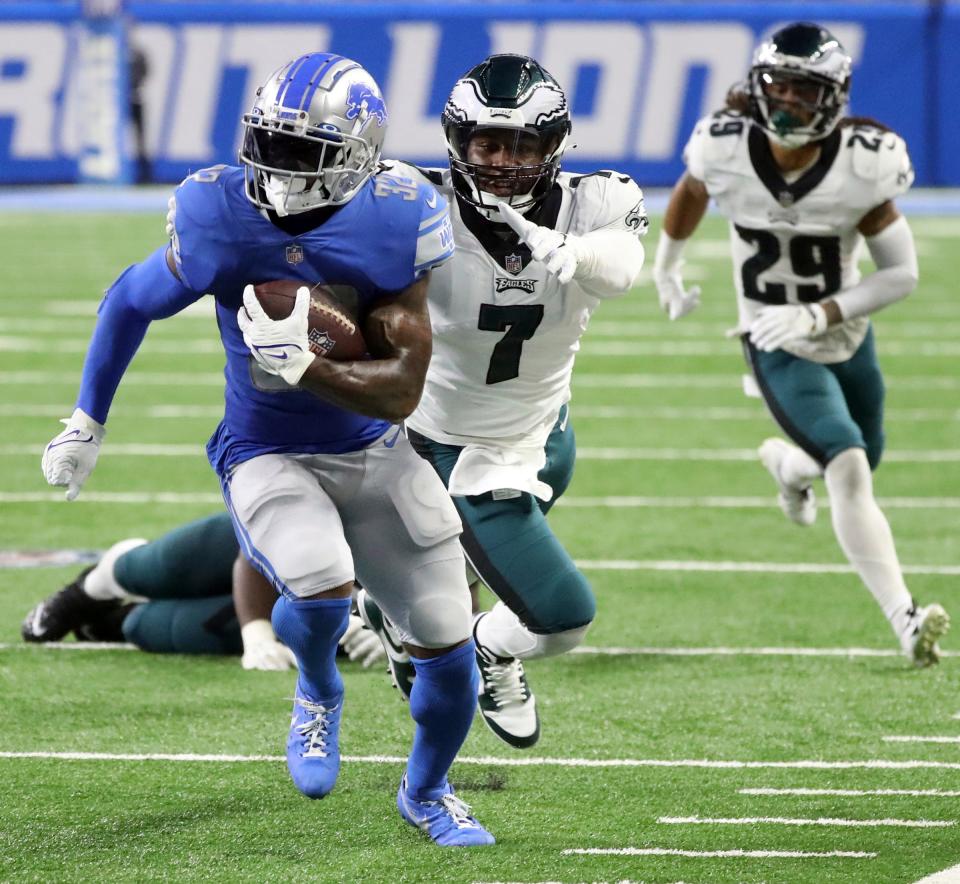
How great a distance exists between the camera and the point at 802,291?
5.09 m

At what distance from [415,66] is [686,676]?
553 inches

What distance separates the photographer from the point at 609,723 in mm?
4133

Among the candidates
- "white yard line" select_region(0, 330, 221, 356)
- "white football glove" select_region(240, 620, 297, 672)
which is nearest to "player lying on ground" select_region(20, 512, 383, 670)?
"white football glove" select_region(240, 620, 297, 672)

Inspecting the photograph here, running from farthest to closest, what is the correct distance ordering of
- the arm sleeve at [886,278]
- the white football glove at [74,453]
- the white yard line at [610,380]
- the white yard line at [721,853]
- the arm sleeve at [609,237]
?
the white yard line at [610,380], the arm sleeve at [886,278], the arm sleeve at [609,237], the white football glove at [74,453], the white yard line at [721,853]

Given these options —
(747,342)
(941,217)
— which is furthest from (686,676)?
(941,217)

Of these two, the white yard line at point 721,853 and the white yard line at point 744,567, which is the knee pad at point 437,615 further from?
the white yard line at point 744,567

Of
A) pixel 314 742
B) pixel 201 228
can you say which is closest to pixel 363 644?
pixel 314 742

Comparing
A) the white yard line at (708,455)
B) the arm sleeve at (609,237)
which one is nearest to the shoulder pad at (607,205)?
the arm sleeve at (609,237)

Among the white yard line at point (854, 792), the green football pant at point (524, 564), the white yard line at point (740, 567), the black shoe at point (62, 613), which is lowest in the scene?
the white yard line at point (740, 567)

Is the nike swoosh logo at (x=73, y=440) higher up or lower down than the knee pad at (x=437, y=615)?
higher up

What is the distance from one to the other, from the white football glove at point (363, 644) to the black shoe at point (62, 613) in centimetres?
67

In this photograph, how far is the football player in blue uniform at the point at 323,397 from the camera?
3125mm

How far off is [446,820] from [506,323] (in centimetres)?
112

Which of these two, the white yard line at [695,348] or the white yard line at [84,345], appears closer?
the white yard line at [84,345]
